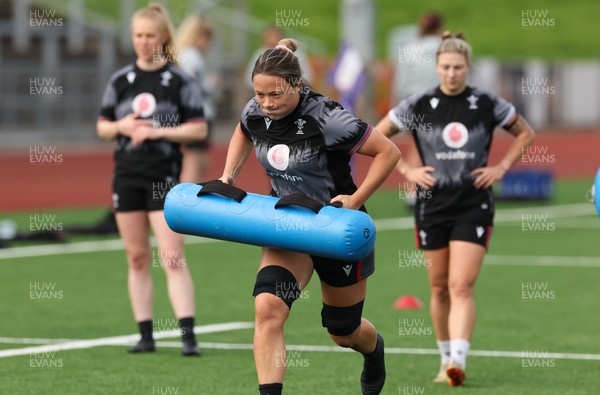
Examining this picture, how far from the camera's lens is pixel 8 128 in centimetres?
2902

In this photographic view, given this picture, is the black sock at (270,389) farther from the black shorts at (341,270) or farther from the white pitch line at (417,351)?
the white pitch line at (417,351)

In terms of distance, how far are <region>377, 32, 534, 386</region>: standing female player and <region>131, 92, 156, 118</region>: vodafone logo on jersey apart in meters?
1.72

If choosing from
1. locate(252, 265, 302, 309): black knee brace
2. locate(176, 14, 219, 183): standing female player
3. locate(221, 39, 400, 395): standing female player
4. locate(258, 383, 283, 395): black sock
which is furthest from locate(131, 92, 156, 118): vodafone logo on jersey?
locate(176, 14, 219, 183): standing female player

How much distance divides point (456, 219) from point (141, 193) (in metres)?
2.30

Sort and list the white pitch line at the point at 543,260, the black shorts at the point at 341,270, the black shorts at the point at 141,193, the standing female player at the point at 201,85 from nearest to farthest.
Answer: the black shorts at the point at 341,270 → the black shorts at the point at 141,193 → the white pitch line at the point at 543,260 → the standing female player at the point at 201,85

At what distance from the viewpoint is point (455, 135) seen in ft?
28.4

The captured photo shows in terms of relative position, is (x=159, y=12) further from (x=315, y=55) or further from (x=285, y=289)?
(x=315, y=55)

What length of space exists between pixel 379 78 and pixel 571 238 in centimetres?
2333

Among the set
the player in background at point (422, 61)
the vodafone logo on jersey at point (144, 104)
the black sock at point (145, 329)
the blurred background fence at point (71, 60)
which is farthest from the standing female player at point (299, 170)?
the blurred background fence at point (71, 60)

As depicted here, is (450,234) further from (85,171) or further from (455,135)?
(85,171)

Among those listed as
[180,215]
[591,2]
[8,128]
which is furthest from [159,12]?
[591,2]

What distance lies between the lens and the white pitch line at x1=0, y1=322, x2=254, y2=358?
30.8 ft

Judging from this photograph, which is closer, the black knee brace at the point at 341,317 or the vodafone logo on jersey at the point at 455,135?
the black knee brace at the point at 341,317

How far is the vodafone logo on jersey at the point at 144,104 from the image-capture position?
9430 millimetres
